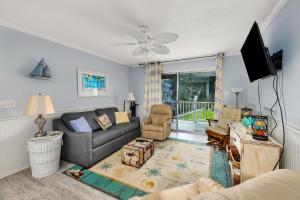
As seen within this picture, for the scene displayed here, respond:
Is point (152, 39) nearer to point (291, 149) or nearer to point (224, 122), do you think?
point (291, 149)

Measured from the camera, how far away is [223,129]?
10.4ft

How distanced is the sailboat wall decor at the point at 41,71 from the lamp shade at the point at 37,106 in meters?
0.55

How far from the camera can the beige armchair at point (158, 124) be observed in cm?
347

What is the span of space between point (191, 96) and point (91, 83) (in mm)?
3402

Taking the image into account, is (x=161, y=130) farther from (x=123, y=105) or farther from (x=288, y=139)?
(x=288, y=139)

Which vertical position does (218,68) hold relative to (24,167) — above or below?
above

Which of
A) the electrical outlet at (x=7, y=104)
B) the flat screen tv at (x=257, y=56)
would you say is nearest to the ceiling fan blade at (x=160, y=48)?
the flat screen tv at (x=257, y=56)

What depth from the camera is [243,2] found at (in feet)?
5.38

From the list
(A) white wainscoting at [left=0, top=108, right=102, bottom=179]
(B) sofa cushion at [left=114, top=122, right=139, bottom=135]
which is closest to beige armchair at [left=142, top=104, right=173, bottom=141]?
(B) sofa cushion at [left=114, top=122, right=139, bottom=135]

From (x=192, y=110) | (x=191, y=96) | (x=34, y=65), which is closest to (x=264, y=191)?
(x=34, y=65)

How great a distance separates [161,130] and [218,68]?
92.8 inches

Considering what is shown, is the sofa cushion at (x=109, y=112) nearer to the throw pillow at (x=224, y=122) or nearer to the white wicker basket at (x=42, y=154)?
the white wicker basket at (x=42, y=154)

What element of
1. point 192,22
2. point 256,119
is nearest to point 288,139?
point 256,119

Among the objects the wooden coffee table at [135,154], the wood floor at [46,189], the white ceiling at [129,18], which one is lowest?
the wood floor at [46,189]
